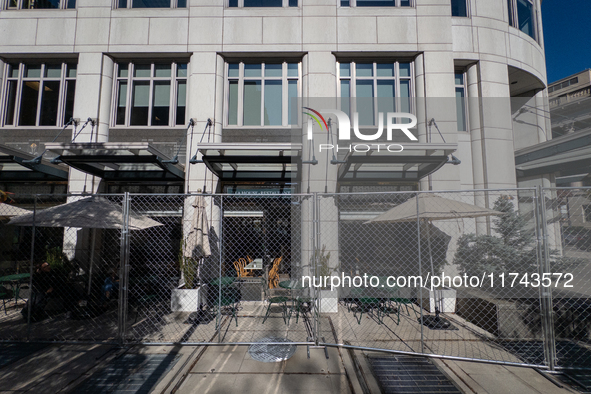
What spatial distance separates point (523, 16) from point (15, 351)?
18.5 metres

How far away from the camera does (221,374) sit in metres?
4.54

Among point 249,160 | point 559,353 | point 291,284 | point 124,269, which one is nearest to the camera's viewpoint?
point 559,353

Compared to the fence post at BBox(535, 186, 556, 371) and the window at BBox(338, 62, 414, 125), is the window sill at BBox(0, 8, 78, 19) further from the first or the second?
the fence post at BBox(535, 186, 556, 371)

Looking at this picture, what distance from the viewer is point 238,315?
7.43 meters

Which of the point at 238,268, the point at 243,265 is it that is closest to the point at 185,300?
the point at 238,268

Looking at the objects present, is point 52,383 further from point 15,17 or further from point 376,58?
point 15,17

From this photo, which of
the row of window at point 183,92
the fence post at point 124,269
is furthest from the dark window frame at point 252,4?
the fence post at point 124,269

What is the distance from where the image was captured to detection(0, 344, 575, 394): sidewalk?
416cm

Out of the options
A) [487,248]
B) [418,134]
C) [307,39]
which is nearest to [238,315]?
[487,248]

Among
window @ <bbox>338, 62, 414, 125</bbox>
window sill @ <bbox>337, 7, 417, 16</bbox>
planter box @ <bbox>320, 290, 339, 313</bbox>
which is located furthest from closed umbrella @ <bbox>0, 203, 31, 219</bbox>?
window sill @ <bbox>337, 7, 417, 16</bbox>

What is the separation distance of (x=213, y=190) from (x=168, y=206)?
5.87 feet

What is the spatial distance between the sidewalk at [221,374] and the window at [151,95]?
7.58m

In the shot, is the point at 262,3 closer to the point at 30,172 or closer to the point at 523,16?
the point at 30,172

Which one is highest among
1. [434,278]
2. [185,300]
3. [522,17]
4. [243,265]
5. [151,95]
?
Answer: [522,17]
